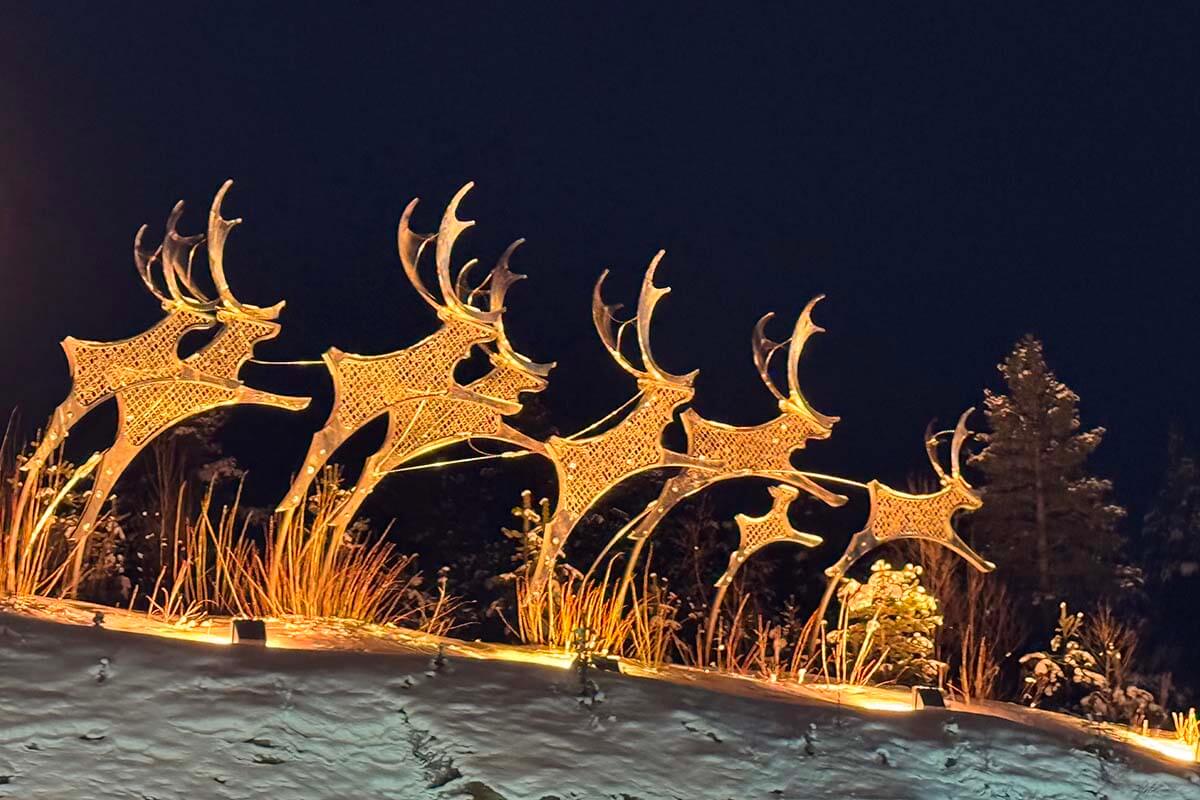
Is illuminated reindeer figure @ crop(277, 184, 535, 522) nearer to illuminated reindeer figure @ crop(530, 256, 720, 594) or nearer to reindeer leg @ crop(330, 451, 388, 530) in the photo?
reindeer leg @ crop(330, 451, 388, 530)

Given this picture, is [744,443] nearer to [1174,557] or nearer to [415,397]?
[415,397]

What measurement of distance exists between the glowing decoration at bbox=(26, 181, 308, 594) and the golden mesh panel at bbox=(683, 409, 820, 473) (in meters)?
2.11

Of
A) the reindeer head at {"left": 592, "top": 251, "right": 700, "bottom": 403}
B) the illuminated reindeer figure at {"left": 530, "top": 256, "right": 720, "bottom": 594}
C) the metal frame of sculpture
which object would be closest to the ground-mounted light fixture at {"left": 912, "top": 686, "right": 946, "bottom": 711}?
the metal frame of sculpture

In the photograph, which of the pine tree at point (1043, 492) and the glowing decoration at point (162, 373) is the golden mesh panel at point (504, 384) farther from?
the pine tree at point (1043, 492)

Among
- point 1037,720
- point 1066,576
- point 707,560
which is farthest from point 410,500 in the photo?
point 1037,720

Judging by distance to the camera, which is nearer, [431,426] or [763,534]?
[431,426]

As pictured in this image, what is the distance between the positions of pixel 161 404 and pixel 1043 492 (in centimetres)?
1088

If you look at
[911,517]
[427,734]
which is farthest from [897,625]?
[427,734]

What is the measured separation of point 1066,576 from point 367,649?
426 inches

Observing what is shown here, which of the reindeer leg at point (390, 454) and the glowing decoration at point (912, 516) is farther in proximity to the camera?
the glowing decoration at point (912, 516)

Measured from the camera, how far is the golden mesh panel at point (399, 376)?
6527 millimetres

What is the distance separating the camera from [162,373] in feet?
20.9

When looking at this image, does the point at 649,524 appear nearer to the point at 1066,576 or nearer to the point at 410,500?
the point at 410,500

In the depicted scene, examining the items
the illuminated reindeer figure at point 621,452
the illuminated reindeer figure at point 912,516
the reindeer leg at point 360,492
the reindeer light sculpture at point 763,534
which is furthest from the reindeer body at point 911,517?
the reindeer leg at point 360,492
